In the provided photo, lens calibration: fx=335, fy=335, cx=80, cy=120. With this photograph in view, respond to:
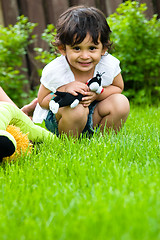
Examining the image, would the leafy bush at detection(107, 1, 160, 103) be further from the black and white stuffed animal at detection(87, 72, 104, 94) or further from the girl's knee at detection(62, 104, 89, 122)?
the girl's knee at detection(62, 104, 89, 122)

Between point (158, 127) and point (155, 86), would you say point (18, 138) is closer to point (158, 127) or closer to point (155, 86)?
point (158, 127)

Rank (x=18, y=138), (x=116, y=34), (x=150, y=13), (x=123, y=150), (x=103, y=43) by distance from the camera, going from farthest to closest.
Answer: (x=150, y=13)
(x=116, y=34)
(x=103, y=43)
(x=18, y=138)
(x=123, y=150)

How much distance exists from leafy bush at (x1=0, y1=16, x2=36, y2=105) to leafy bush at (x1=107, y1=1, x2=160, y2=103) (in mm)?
1109

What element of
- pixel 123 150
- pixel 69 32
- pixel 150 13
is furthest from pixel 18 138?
pixel 150 13

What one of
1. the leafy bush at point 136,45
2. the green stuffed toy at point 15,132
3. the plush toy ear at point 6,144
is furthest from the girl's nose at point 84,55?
the leafy bush at point 136,45

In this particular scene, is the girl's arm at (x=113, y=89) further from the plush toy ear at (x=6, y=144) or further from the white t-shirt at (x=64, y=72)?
the plush toy ear at (x=6, y=144)

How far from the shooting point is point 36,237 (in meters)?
0.92

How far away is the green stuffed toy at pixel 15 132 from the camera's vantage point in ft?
5.16

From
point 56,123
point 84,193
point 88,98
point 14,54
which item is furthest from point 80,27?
point 14,54

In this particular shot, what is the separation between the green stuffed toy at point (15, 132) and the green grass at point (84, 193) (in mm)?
84

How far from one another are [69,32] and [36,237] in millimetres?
1544

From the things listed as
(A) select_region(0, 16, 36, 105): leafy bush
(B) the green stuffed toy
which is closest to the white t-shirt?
(B) the green stuffed toy

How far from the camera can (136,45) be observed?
4.10 m

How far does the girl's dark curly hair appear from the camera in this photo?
2.16 metres
